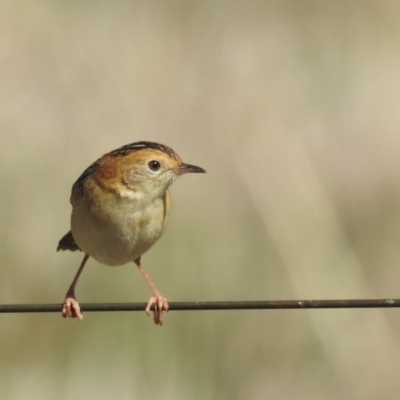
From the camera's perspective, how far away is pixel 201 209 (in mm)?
10594

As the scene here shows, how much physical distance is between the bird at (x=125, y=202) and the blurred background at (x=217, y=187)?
A: 2251mm

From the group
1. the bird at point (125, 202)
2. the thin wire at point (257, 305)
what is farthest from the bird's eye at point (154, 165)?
the thin wire at point (257, 305)

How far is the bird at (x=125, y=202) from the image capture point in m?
6.69

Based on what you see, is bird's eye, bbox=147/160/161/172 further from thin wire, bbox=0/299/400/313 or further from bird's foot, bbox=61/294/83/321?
thin wire, bbox=0/299/400/313

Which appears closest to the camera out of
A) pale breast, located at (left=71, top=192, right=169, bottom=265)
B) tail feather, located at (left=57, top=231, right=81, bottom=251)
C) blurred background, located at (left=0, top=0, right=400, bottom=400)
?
pale breast, located at (left=71, top=192, right=169, bottom=265)

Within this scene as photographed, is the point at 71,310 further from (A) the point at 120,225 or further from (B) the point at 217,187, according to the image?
(B) the point at 217,187

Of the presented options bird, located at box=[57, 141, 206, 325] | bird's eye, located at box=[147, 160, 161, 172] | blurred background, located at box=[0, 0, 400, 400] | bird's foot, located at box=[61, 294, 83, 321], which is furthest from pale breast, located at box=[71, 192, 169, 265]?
blurred background, located at box=[0, 0, 400, 400]

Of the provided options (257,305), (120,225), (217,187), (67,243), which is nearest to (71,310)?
Result: (67,243)

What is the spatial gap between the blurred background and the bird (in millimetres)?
2251

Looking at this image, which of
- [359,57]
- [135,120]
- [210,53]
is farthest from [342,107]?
[135,120]

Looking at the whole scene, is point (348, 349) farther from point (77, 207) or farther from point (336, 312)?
point (77, 207)

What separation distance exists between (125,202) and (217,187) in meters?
4.19

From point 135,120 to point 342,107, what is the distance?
2.67 m

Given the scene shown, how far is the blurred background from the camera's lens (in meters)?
9.11
